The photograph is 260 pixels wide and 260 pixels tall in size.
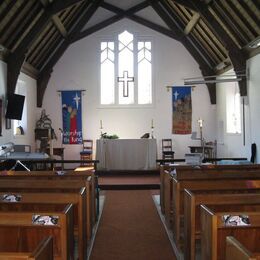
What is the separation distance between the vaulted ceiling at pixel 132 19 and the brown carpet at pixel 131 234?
14.5 feet

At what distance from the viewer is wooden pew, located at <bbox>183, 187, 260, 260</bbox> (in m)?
3.03

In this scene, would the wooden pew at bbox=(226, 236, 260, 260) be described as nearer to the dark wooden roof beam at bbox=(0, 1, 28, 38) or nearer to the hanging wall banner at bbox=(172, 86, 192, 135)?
the dark wooden roof beam at bbox=(0, 1, 28, 38)

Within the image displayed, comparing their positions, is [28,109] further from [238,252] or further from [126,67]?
[238,252]

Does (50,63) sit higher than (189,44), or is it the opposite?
(189,44)

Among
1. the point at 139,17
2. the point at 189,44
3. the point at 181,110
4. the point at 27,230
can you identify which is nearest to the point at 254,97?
the point at 181,110

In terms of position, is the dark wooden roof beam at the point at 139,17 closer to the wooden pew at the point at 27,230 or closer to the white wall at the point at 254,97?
the white wall at the point at 254,97

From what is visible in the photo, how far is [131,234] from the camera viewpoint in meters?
4.84

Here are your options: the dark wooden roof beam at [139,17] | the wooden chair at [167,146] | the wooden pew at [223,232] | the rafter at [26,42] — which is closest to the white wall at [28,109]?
the rafter at [26,42]

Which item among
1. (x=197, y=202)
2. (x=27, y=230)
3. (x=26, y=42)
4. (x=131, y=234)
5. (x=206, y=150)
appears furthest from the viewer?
(x=206, y=150)

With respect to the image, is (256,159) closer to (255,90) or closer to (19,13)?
(255,90)

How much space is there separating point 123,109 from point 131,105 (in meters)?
0.29

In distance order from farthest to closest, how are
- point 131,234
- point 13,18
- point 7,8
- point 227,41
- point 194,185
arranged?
point 227,41, point 13,18, point 7,8, point 131,234, point 194,185

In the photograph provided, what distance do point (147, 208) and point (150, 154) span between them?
4.10 metres

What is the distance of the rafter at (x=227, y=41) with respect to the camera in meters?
9.18
